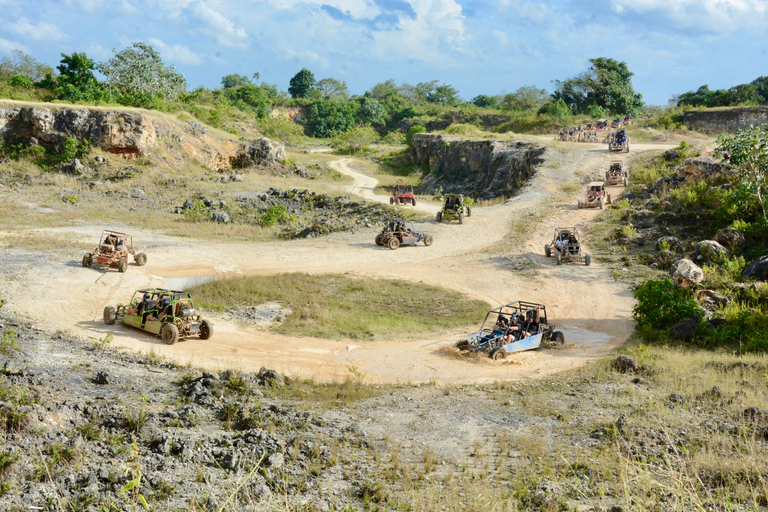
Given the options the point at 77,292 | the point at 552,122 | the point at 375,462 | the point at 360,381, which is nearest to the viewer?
the point at 375,462

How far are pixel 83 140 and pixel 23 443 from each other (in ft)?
142

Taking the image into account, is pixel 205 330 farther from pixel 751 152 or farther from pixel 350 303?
pixel 751 152

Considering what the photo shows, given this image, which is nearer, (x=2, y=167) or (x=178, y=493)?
(x=178, y=493)

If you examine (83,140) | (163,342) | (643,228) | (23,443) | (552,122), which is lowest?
(163,342)

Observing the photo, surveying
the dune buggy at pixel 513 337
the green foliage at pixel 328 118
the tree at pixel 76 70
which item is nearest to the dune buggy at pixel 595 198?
the dune buggy at pixel 513 337

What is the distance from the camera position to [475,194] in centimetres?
5034

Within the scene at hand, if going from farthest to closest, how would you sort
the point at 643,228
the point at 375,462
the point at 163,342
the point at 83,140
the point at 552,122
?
the point at 552,122, the point at 83,140, the point at 643,228, the point at 163,342, the point at 375,462

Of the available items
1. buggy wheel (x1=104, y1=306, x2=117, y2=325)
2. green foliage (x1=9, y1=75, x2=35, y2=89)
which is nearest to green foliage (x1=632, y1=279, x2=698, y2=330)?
buggy wheel (x1=104, y1=306, x2=117, y2=325)

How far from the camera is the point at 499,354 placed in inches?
609

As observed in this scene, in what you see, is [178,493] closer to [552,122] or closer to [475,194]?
[475,194]

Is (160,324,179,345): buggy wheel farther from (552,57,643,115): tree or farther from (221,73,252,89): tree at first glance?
(221,73,252,89): tree

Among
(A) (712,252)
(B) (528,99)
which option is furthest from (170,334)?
(B) (528,99)

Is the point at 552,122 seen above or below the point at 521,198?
above

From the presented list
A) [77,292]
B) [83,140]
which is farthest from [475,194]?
[77,292]
